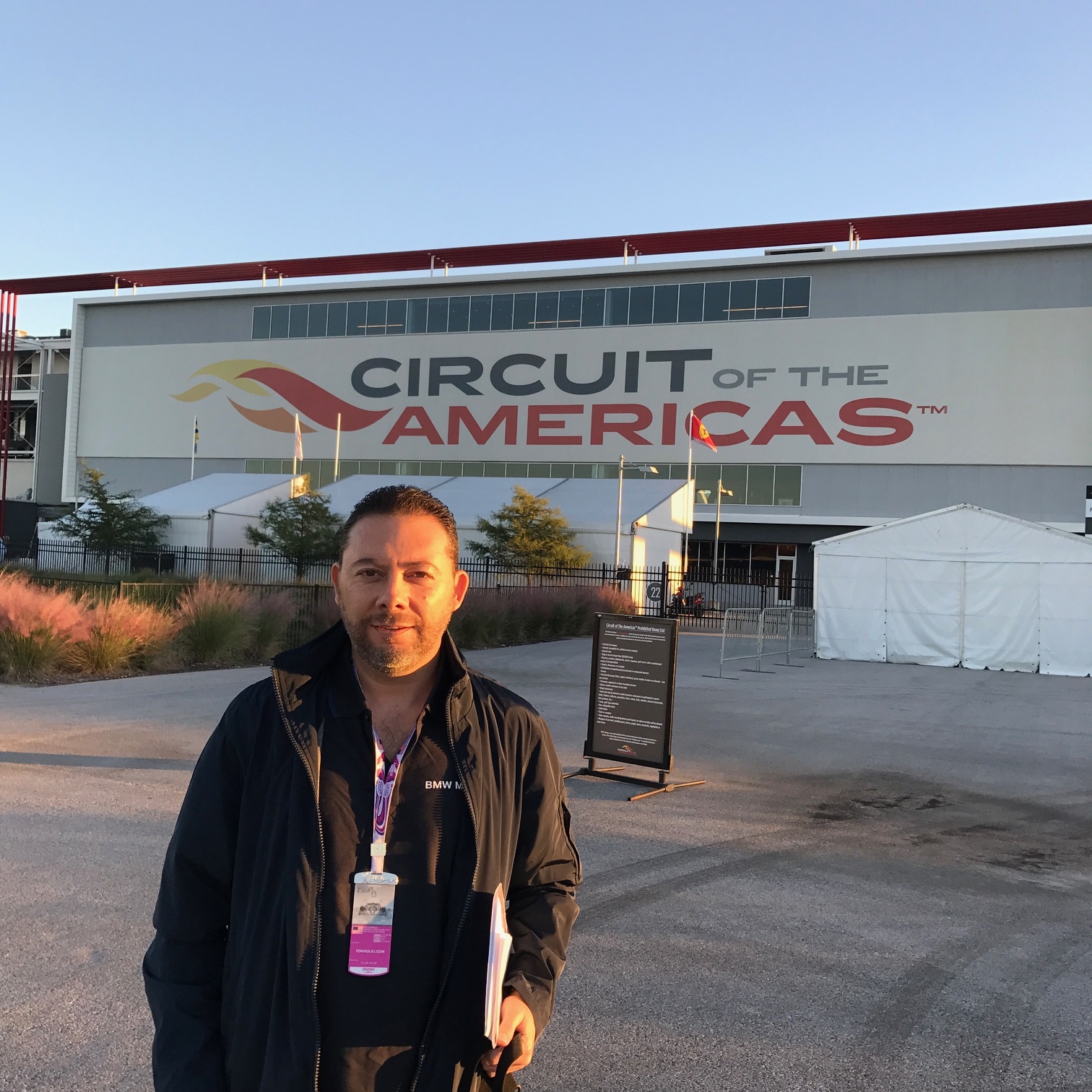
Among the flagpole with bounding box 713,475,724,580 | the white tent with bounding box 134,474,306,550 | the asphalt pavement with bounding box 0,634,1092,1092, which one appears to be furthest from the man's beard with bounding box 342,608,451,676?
the flagpole with bounding box 713,475,724,580

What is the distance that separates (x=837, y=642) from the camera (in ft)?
77.4

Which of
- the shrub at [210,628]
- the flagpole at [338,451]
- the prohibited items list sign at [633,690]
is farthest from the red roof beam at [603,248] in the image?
the prohibited items list sign at [633,690]

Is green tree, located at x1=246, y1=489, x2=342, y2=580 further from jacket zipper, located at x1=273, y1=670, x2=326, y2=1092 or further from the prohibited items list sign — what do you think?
jacket zipper, located at x1=273, y1=670, x2=326, y2=1092

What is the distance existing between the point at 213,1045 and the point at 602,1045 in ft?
7.44

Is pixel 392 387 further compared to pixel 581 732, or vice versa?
pixel 392 387

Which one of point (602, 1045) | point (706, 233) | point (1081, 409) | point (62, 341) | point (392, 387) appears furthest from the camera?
point (62, 341)

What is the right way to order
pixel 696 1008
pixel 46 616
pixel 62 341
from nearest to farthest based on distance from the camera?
pixel 696 1008
pixel 46 616
pixel 62 341

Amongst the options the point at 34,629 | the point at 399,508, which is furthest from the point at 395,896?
the point at 34,629

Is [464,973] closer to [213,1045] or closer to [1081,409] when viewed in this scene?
[213,1045]

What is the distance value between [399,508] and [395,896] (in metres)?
0.77

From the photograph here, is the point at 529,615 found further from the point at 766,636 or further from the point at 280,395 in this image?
the point at 280,395

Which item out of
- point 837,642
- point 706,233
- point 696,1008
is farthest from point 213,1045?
point 706,233

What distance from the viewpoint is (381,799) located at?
207cm

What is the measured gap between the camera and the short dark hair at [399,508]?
2266 millimetres
